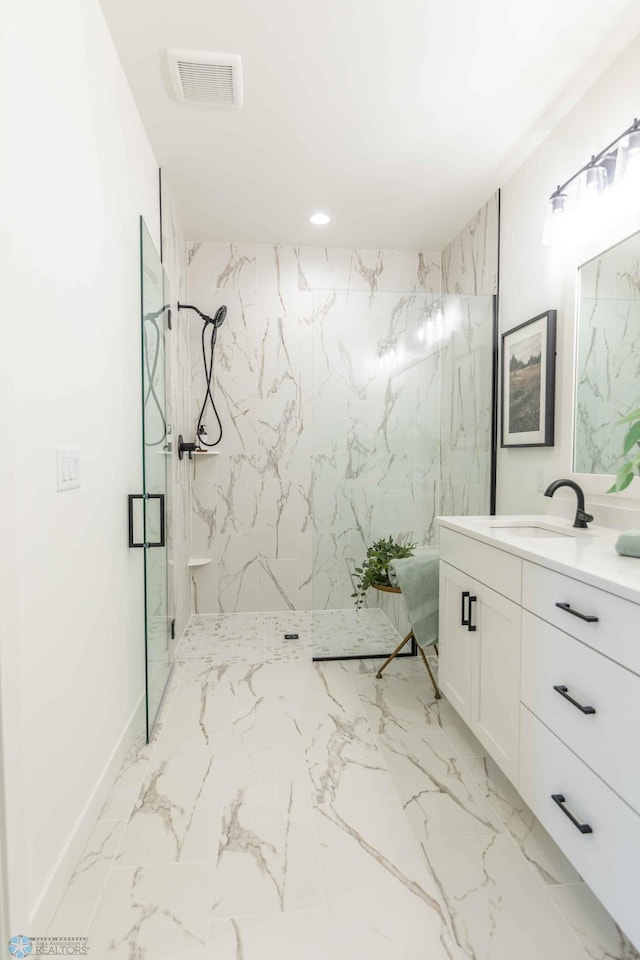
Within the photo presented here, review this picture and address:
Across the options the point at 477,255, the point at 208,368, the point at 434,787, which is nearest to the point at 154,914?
the point at 434,787

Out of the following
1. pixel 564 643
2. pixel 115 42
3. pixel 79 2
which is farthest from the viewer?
Answer: pixel 115 42

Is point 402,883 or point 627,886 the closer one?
point 627,886

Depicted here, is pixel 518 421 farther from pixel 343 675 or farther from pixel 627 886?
pixel 627 886

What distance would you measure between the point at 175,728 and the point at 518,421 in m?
2.09

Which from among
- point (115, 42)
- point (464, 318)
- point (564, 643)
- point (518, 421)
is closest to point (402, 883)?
point (564, 643)

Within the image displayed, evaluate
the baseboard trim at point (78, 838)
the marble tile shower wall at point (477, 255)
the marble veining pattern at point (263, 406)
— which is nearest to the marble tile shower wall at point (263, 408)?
the marble veining pattern at point (263, 406)

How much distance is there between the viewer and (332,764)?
178 cm

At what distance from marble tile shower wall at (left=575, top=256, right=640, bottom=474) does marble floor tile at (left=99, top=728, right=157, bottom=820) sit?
1992 mm

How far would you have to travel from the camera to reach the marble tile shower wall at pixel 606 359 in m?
1.71

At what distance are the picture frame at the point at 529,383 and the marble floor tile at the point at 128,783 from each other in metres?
2.08

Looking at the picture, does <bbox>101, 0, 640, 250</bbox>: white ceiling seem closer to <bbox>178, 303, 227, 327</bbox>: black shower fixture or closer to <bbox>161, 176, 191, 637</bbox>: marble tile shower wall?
<bbox>161, 176, 191, 637</bbox>: marble tile shower wall

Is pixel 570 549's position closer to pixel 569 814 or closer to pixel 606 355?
pixel 569 814

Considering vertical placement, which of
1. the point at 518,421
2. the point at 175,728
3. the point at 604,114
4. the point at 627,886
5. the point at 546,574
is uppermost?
the point at 604,114

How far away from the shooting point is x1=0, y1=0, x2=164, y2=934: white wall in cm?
104
